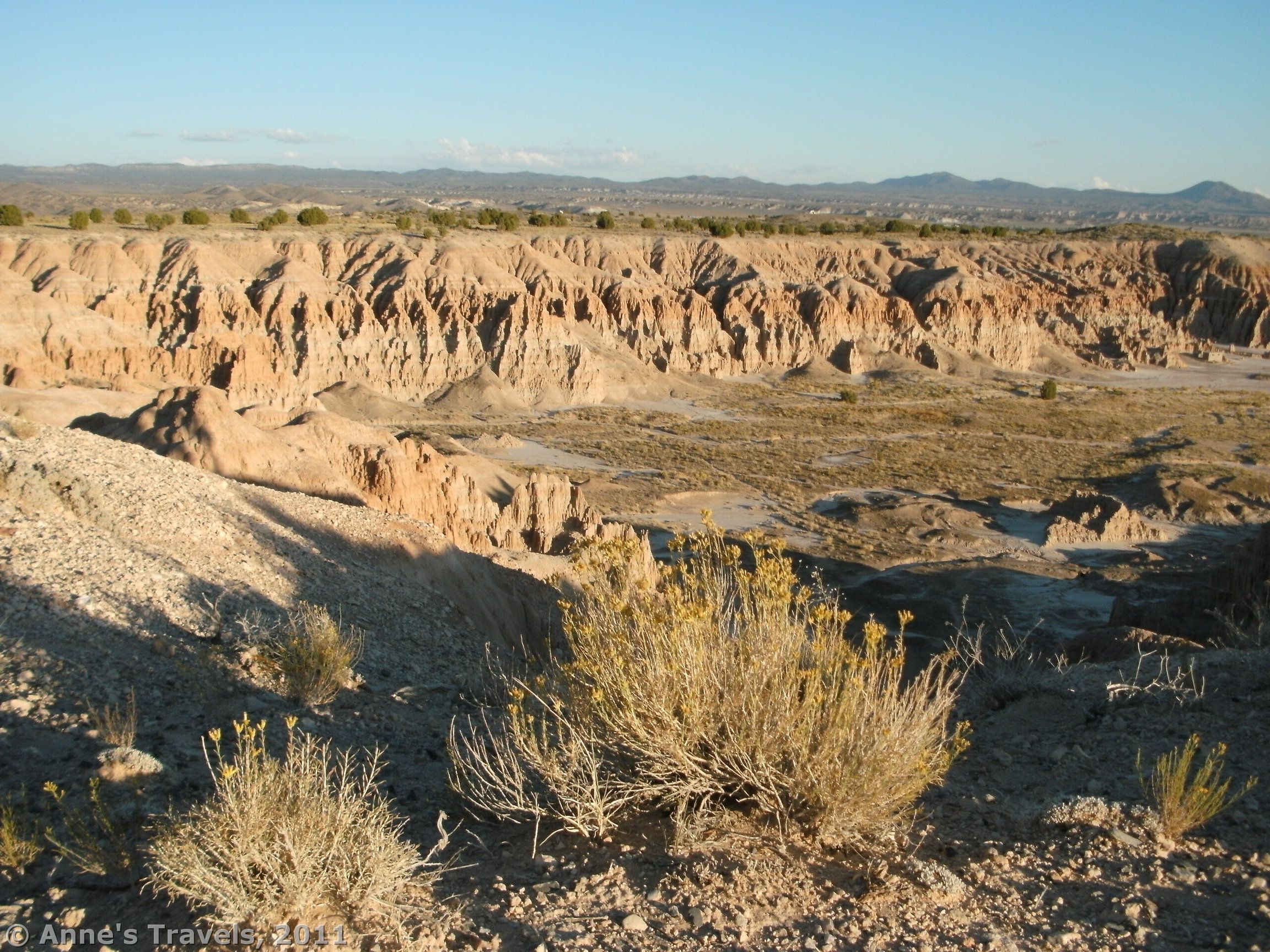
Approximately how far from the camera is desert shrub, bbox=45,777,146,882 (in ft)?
15.9

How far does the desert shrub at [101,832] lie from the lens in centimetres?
483

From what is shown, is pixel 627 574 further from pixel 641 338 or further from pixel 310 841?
pixel 641 338

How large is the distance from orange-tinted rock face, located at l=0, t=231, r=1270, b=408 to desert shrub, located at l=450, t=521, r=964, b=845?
108ft

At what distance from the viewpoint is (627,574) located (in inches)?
229

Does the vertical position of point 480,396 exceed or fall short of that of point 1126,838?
it falls short

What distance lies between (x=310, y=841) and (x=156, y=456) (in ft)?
30.9

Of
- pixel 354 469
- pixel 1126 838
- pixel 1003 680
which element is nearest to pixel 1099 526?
pixel 354 469

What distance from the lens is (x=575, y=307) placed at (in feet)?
190

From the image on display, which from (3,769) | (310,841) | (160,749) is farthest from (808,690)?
(3,769)

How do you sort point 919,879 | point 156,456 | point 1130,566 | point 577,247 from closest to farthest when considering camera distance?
point 919,879 → point 156,456 → point 1130,566 → point 577,247

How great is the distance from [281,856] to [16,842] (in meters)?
1.43

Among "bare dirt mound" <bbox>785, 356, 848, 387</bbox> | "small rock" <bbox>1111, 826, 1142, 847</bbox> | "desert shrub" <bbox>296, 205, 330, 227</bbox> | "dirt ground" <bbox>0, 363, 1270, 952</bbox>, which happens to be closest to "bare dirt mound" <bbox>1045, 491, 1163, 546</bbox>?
"dirt ground" <bbox>0, 363, 1270, 952</bbox>

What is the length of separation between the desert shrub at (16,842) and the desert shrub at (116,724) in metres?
0.84

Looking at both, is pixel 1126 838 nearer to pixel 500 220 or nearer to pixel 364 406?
pixel 364 406
